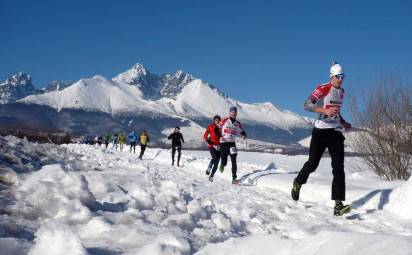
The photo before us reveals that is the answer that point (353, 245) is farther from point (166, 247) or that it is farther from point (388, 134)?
point (388, 134)

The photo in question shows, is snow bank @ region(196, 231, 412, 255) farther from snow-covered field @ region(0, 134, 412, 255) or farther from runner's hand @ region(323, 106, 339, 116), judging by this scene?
runner's hand @ region(323, 106, 339, 116)

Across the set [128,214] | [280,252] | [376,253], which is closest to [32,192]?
[128,214]

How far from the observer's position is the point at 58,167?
5.26 metres

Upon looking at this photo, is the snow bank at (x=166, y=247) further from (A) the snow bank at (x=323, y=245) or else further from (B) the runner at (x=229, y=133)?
(B) the runner at (x=229, y=133)

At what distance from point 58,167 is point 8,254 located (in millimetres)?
2660

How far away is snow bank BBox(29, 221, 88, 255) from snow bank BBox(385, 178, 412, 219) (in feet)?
17.9

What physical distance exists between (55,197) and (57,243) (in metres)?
1.83

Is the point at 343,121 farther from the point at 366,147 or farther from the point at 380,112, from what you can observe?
the point at 366,147

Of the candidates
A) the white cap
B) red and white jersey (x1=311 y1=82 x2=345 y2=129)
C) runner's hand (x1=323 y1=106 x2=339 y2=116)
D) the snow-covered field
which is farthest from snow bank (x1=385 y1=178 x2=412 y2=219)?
the white cap

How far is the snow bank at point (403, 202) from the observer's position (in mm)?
6809

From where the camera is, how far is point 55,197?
4457 millimetres

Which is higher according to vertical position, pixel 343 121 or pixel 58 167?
pixel 343 121

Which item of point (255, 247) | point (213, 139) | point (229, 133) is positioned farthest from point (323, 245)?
point (213, 139)

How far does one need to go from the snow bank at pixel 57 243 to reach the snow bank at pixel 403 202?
5.46 m
